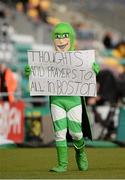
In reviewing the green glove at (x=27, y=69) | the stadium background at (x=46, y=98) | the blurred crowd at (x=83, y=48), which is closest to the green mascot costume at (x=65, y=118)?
the stadium background at (x=46, y=98)

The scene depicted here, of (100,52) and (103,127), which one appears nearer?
(103,127)

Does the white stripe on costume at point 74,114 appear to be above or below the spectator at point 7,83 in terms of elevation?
below

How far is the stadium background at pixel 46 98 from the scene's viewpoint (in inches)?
594

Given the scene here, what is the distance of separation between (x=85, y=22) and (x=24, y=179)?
3654 centimetres

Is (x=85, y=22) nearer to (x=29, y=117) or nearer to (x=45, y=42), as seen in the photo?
(x=45, y=42)

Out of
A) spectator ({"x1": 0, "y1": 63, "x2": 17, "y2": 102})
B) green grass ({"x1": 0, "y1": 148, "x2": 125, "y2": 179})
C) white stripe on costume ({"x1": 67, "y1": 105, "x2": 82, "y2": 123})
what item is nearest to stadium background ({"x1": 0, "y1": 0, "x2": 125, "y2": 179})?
green grass ({"x1": 0, "y1": 148, "x2": 125, "y2": 179})

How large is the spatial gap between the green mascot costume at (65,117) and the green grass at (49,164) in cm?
20

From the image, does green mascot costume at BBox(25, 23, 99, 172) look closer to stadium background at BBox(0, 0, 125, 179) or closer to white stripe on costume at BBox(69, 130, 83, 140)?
white stripe on costume at BBox(69, 130, 83, 140)

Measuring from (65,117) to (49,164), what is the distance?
220 cm

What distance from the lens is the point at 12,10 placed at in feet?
124

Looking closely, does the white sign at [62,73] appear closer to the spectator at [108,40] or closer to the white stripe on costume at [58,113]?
the white stripe on costume at [58,113]

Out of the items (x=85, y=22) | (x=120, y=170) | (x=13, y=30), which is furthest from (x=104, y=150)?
(x=85, y=22)

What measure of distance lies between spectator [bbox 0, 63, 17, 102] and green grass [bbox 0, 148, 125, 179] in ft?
12.1

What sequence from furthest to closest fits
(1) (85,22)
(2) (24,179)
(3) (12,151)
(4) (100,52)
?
1. (1) (85,22)
2. (4) (100,52)
3. (3) (12,151)
4. (2) (24,179)
